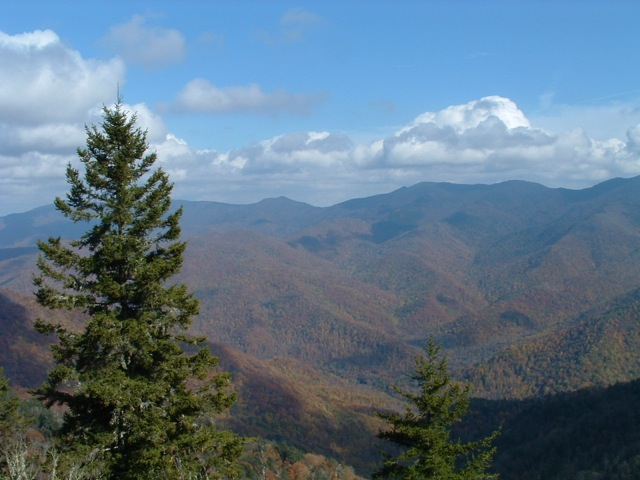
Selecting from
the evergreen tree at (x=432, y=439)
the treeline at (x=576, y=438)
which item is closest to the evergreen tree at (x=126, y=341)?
the evergreen tree at (x=432, y=439)

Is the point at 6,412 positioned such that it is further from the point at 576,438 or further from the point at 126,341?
the point at 576,438

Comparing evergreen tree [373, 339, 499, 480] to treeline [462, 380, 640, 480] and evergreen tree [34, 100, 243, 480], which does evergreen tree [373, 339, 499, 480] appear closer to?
evergreen tree [34, 100, 243, 480]

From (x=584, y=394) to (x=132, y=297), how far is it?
471 ft

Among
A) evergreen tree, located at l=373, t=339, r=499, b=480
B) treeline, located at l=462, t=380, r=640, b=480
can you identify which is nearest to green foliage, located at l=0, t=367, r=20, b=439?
evergreen tree, located at l=373, t=339, r=499, b=480

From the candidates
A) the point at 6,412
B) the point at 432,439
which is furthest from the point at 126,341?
the point at 6,412

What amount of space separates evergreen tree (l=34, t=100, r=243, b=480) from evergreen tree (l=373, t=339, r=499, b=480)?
6.41m

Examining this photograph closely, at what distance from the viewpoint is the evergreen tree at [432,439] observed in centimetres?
1859

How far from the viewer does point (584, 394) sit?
134 m

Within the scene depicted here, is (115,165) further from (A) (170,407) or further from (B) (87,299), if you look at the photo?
(A) (170,407)

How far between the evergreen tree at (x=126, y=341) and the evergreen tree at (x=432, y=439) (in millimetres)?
6407

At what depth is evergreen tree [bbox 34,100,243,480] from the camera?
1485 cm

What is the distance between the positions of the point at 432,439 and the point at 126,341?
436 inches

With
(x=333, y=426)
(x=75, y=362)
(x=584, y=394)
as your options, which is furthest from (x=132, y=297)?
(x=333, y=426)

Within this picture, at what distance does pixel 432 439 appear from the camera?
62.3ft
